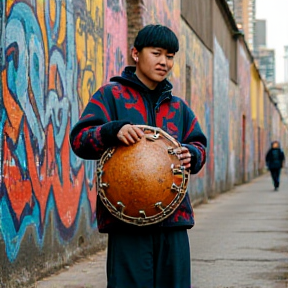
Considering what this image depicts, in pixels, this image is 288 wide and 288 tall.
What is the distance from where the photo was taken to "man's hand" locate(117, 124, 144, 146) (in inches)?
127

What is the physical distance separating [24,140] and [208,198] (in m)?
13.9

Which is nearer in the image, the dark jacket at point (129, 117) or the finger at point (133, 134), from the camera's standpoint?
the finger at point (133, 134)

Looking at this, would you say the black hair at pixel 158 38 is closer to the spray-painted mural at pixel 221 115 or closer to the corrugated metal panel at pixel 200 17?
the corrugated metal panel at pixel 200 17

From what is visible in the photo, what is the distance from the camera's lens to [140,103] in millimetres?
3475

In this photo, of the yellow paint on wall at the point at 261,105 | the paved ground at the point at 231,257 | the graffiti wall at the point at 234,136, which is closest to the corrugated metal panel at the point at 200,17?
the paved ground at the point at 231,257

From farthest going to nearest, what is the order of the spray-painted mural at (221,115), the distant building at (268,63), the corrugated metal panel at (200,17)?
the distant building at (268,63) → the spray-painted mural at (221,115) → the corrugated metal panel at (200,17)

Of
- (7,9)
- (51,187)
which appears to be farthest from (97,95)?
(51,187)

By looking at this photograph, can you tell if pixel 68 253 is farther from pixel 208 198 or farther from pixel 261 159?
pixel 261 159

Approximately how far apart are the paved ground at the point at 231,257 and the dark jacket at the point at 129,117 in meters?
3.38

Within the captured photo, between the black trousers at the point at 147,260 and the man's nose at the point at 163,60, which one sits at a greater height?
the man's nose at the point at 163,60

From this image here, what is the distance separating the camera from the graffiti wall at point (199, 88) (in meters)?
16.4

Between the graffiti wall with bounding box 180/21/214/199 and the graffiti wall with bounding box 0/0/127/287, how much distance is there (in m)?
7.05

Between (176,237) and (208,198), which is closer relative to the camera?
(176,237)

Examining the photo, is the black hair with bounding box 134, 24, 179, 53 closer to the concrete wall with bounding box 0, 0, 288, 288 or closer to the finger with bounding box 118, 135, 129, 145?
the finger with bounding box 118, 135, 129, 145
